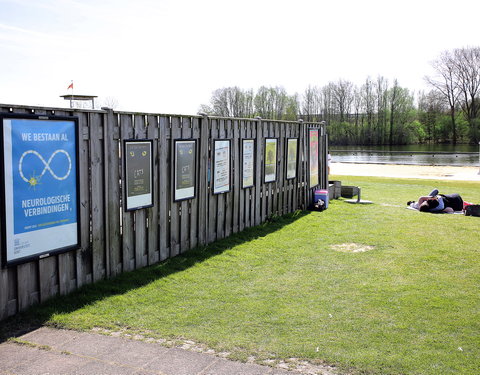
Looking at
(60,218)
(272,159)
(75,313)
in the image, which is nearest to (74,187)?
(60,218)

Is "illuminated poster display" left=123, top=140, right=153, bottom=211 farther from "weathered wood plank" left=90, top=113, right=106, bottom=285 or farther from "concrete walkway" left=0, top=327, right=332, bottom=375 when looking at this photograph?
"concrete walkway" left=0, top=327, right=332, bottom=375

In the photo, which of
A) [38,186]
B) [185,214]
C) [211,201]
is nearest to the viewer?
[38,186]

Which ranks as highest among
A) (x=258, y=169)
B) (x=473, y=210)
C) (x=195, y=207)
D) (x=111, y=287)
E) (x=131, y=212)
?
(x=258, y=169)

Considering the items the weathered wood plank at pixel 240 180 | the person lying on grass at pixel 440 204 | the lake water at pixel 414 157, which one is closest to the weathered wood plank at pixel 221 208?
the weathered wood plank at pixel 240 180

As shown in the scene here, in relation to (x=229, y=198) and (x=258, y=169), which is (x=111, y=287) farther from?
(x=258, y=169)

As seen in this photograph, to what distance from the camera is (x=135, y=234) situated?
7.43 meters

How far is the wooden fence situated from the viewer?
595 cm

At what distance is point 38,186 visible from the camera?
574 centimetres

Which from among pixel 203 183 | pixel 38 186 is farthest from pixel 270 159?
pixel 38 186

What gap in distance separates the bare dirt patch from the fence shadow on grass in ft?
5.63

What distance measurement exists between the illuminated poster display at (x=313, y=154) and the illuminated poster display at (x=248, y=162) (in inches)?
156

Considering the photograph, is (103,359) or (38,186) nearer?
(103,359)

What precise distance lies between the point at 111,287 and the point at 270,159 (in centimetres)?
612

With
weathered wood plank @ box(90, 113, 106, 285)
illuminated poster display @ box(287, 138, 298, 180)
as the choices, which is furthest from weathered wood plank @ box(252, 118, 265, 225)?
weathered wood plank @ box(90, 113, 106, 285)
